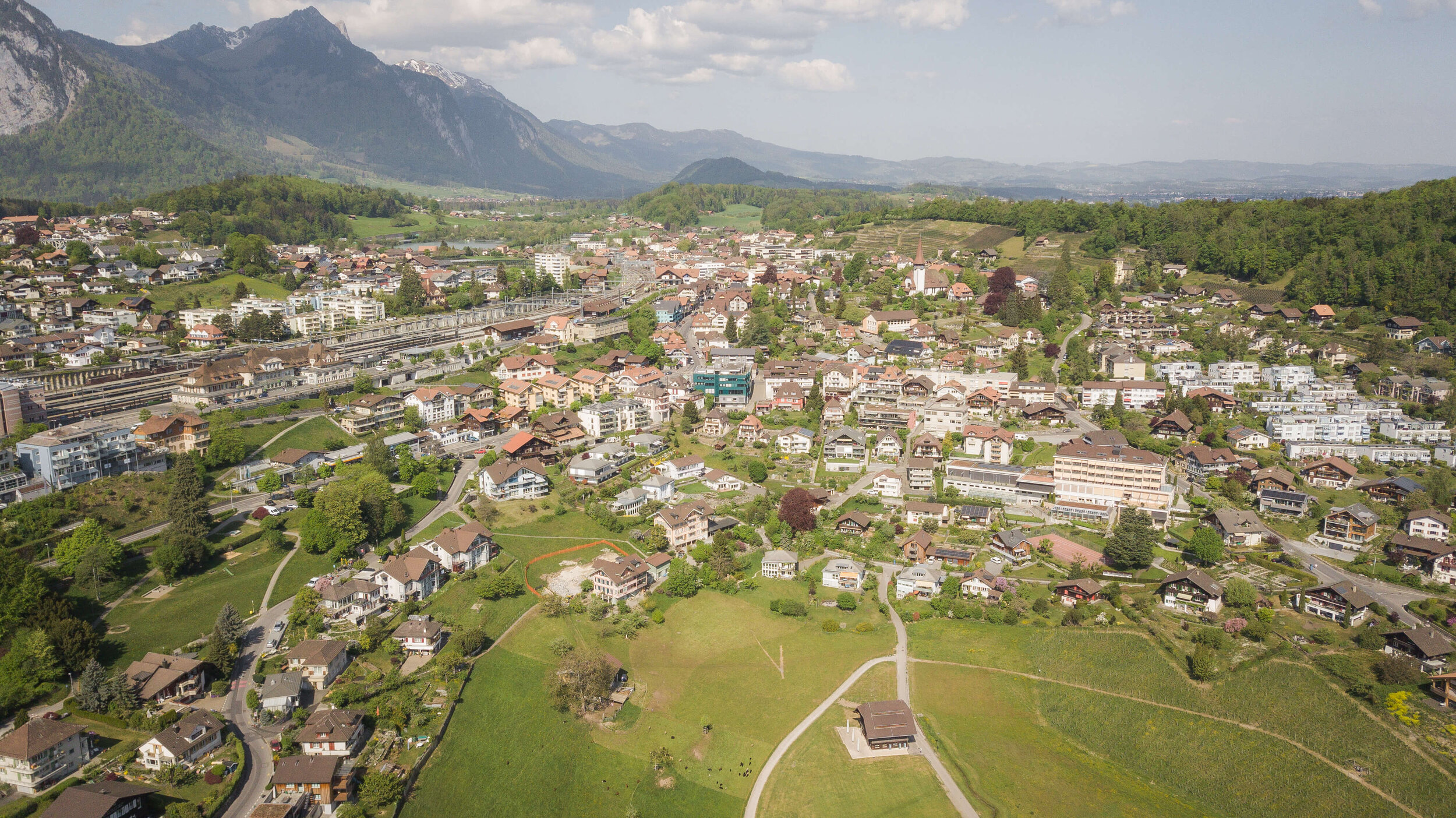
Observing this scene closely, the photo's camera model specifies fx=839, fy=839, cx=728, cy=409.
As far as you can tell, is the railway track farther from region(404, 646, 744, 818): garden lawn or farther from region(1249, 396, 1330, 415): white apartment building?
region(1249, 396, 1330, 415): white apartment building

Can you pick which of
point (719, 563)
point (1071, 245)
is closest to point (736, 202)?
point (1071, 245)

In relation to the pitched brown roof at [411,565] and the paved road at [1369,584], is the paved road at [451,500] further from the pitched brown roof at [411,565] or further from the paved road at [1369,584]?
the paved road at [1369,584]

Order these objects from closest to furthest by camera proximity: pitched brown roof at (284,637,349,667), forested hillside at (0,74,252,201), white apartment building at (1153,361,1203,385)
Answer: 1. pitched brown roof at (284,637,349,667)
2. white apartment building at (1153,361,1203,385)
3. forested hillside at (0,74,252,201)

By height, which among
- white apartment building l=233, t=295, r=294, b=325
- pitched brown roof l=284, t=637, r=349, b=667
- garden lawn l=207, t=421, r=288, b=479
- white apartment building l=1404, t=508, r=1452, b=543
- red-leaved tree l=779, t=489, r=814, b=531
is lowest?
pitched brown roof l=284, t=637, r=349, b=667

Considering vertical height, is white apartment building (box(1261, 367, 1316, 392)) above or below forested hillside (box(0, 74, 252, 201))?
below

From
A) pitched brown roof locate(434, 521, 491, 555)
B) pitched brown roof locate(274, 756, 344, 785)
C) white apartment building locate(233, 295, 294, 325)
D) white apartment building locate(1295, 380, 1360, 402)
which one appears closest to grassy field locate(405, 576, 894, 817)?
pitched brown roof locate(434, 521, 491, 555)

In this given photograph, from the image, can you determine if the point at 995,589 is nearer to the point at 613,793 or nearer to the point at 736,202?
the point at 613,793
